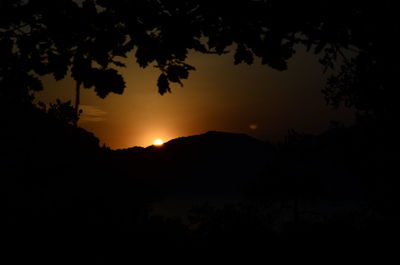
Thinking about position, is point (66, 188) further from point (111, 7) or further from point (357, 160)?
point (111, 7)

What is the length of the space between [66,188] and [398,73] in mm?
27933

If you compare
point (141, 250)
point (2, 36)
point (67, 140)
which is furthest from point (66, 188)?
point (2, 36)

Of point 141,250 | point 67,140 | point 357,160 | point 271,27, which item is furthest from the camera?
point 67,140

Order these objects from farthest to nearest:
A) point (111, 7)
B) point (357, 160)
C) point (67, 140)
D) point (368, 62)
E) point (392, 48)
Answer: point (67, 140) < point (357, 160) < point (368, 62) < point (392, 48) < point (111, 7)

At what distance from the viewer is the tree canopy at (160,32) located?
317 cm

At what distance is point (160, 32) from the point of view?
3.36 metres

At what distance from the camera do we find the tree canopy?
3168mm

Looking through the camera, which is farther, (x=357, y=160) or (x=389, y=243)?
(x=357, y=160)

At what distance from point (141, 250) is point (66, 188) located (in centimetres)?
2047

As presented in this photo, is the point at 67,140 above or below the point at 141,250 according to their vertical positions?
above

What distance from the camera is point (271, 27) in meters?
3.48

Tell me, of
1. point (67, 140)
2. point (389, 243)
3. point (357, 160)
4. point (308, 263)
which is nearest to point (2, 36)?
point (308, 263)

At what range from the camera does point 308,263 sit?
9.65 meters

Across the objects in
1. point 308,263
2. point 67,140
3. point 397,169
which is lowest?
point 308,263
